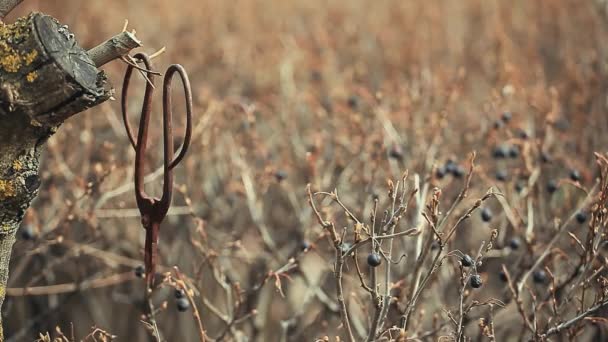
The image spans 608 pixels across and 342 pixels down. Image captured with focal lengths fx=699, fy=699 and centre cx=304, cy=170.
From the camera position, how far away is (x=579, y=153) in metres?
4.56

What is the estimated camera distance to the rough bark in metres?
2.01

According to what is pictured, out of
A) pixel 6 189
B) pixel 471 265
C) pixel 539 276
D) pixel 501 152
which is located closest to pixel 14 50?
pixel 6 189

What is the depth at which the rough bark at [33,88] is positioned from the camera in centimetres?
201

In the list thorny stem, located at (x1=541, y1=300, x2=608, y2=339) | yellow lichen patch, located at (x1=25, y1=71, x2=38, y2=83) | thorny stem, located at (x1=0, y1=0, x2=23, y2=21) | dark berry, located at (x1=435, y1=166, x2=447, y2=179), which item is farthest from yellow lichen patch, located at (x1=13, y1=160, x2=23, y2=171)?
dark berry, located at (x1=435, y1=166, x2=447, y2=179)

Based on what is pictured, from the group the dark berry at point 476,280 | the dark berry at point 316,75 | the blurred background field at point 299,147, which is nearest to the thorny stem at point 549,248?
the blurred background field at point 299,147

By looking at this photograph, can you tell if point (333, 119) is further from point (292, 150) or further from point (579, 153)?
point (579, 153)

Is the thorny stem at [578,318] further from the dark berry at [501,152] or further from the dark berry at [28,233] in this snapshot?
the dark berry at [28,233]

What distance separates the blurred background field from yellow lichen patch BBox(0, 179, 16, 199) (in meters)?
1.01

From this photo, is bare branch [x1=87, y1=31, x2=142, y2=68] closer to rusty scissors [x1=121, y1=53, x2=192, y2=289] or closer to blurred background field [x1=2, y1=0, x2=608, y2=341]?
rusty scissors [x1=121, y1=53, x2=192, y2=289]

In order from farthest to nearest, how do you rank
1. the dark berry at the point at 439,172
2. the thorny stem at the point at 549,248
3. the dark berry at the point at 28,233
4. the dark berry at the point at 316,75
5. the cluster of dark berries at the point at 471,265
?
the dark berry at the point at 316,75
the dark berry at the point at 28,233
the dark berry at the point at 439,172
the thorny stem at the point at 549,248
the cluster of dark berries at the point at 471,265

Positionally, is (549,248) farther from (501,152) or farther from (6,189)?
(6,189)

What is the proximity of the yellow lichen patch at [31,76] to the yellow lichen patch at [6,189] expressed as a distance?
0.33 m

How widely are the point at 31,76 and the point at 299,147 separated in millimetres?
3098

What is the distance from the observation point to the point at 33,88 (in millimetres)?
2014
